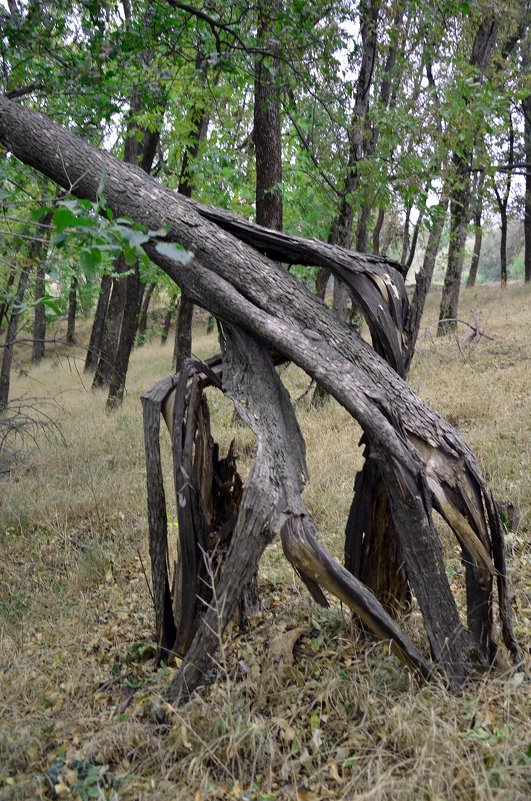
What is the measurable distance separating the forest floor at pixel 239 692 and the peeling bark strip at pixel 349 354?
0.41 metres

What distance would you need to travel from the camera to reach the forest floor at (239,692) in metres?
3.08

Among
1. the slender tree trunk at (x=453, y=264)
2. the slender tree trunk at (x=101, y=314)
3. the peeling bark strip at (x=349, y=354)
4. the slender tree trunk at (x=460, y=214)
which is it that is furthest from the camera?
the slender tree trunk at (x=101, y=314)

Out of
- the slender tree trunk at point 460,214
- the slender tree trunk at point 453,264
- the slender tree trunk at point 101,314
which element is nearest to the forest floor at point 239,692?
the slender tree trunk at point 460,214

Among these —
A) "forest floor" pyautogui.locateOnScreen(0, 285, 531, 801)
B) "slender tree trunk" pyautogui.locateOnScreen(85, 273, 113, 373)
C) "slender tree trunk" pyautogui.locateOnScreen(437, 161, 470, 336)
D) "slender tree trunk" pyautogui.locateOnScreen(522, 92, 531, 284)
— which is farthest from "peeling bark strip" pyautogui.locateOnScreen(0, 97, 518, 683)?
"slender tree trunk" pyautogui.locateOnScreen(522, 92, 531, 284)

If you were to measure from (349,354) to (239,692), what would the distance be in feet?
6.75

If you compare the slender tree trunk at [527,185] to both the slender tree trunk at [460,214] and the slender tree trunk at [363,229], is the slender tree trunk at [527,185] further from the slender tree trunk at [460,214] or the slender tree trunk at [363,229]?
the slender tree trunk at [363,229]

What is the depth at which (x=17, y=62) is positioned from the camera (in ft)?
21.6

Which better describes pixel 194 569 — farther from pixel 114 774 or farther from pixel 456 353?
pixel 456 353

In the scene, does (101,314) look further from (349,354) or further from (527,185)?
(349,354)

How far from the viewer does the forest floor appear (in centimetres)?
308

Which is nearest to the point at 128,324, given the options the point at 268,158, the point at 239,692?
the point at 268,158

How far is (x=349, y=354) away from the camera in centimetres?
Result: 387

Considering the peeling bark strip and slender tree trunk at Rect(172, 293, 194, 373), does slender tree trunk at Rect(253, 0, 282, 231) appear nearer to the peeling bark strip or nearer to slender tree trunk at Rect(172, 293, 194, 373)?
slender tree trunk at Rect(172, 293, 194, 373)

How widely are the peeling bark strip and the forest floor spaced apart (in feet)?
1.33
